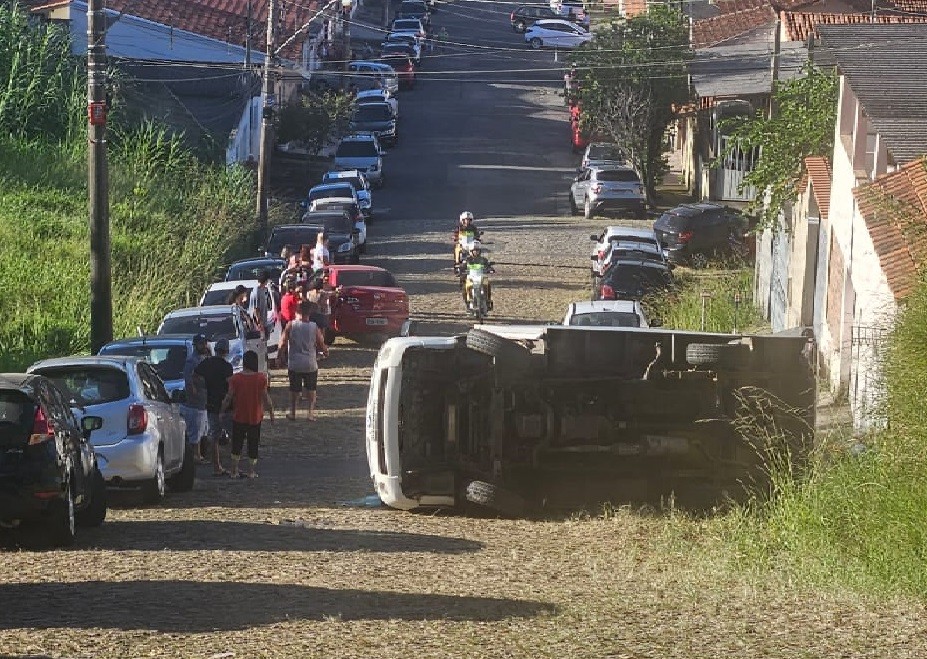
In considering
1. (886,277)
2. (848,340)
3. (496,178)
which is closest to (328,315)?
(848,340)

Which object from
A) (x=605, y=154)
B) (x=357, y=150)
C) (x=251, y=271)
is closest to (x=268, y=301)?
(x=251, y=271)

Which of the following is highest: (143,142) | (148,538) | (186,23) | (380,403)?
(186,23)

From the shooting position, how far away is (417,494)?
51.5ft

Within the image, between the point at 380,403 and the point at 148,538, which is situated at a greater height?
the point at 380,403

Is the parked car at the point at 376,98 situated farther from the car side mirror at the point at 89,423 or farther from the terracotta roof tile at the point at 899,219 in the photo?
the car side mirror at the point at 89,423

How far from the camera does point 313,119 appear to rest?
59531 mm

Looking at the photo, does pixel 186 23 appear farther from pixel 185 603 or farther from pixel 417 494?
pixel 185 603

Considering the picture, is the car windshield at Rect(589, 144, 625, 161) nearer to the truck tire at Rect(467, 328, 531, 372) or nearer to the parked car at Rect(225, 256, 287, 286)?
the parked car at Rect(225, 256, 287, 286)

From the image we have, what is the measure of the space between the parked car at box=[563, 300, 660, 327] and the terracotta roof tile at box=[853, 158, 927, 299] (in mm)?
5182

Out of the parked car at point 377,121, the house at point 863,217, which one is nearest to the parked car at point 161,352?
the house at point 863,217

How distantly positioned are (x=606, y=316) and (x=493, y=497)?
10.6m

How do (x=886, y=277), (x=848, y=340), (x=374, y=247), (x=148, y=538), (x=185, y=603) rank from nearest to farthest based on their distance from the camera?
(x=185, y=603)
(x=148, y=538)
(x=886, y=277)
(x=848, y=340)
(x=374, y=247)

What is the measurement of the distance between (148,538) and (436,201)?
1657 inches

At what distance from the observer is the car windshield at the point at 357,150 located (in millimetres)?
58969
